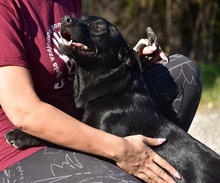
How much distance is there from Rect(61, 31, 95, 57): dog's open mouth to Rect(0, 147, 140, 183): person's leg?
49cm

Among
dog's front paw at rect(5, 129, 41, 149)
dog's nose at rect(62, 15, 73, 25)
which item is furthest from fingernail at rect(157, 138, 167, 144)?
dog's nose at rect(62, 15, 73, 25)

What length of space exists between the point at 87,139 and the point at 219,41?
9281 mm

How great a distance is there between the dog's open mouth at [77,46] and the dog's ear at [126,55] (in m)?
0.16

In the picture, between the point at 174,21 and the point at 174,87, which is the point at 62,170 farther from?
the point at 174,21

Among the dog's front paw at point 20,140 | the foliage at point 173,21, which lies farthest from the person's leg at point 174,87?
the foliage at point 173,21

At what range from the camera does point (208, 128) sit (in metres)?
6.19

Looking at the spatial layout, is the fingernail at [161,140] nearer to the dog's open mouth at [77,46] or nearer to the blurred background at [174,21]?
the dog's open mouth at [77,46]

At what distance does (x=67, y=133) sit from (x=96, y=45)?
1.94 ft

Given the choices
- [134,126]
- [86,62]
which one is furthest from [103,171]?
[86,62]

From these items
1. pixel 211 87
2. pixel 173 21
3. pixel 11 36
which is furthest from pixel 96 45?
pixel 173 21

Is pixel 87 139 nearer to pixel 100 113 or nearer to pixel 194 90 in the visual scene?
pixel 100 113

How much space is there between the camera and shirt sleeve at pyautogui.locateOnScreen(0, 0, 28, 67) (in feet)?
9.16

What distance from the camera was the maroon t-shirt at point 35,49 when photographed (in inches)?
112

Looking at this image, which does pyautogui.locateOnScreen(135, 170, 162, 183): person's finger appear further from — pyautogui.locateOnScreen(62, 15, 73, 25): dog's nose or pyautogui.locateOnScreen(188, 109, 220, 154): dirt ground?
pyautogui.locateOnScreen(188, 109, 220, 154): dirt ground
